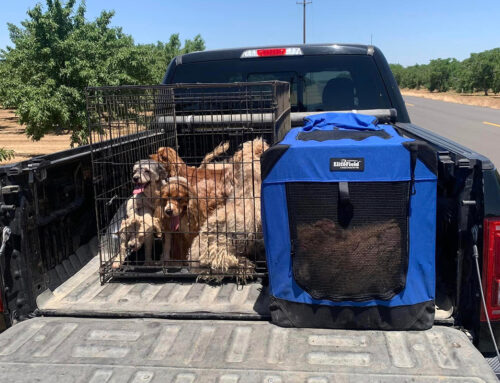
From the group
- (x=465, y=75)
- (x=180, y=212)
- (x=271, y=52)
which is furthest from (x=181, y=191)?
(x=465, y=75)

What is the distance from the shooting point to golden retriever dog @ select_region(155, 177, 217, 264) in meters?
3.75

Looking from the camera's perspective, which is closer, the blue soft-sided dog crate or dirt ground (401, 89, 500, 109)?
the blue soft-sided dog crate

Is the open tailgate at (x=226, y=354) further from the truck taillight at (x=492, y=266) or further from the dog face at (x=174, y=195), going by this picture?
the dog face at (x=174, y=195)

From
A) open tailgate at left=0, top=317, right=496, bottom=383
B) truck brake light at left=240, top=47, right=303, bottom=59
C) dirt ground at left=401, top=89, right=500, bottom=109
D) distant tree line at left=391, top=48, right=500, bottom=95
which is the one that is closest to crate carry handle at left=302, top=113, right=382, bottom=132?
open tailgate at left=0, top=317, right=496, bottom=383

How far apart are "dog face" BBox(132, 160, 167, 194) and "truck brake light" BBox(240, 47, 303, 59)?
1.58 meters

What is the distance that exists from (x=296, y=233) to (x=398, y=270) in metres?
0.55

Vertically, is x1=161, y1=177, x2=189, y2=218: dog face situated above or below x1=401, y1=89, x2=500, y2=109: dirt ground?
above

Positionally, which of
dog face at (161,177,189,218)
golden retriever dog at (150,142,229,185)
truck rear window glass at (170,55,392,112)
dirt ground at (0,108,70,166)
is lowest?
dirt ground at (0,108,70,166)

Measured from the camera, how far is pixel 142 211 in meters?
3.96

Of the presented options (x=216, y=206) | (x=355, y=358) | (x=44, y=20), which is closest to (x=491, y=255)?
(x=355, y=358)

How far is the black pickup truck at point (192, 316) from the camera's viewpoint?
226 centimetres

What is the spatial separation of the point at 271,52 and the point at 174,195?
1.87 metres

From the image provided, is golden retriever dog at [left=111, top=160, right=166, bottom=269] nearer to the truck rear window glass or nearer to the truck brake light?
the truck rear window glass

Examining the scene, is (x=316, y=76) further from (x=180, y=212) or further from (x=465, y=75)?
(x=465, y=75)
